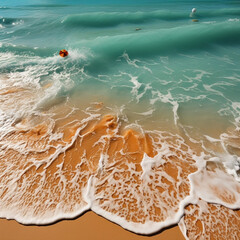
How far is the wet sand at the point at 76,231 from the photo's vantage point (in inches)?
116

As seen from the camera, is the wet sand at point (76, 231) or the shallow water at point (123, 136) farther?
the shallow water at point (123, 136)

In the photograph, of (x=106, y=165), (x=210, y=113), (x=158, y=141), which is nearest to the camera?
(x=106, y=165)

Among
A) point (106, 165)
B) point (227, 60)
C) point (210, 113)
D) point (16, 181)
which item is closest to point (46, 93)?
point (16, 181)

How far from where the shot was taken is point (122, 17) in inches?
783

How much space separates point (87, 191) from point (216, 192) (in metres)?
3.03

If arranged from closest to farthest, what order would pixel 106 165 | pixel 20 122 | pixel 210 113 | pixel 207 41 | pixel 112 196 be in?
1. pixel 112 196
2. pixel 106 165
3. pixel 20 122
4. pixel 210 113
5. pixel 207 41

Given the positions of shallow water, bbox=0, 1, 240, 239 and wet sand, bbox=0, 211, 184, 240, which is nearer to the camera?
wet sand, bbox=0, 211, 184, 240

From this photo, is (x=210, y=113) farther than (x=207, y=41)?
No

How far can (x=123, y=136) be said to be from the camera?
5.10 meters

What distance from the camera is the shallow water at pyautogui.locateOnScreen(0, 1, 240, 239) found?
11.2 feet

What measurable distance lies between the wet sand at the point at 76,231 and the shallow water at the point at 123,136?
0.13m

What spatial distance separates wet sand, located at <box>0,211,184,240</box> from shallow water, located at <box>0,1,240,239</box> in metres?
0.13

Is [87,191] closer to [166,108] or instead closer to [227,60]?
[166,108]

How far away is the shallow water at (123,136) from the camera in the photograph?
3.41 meters
